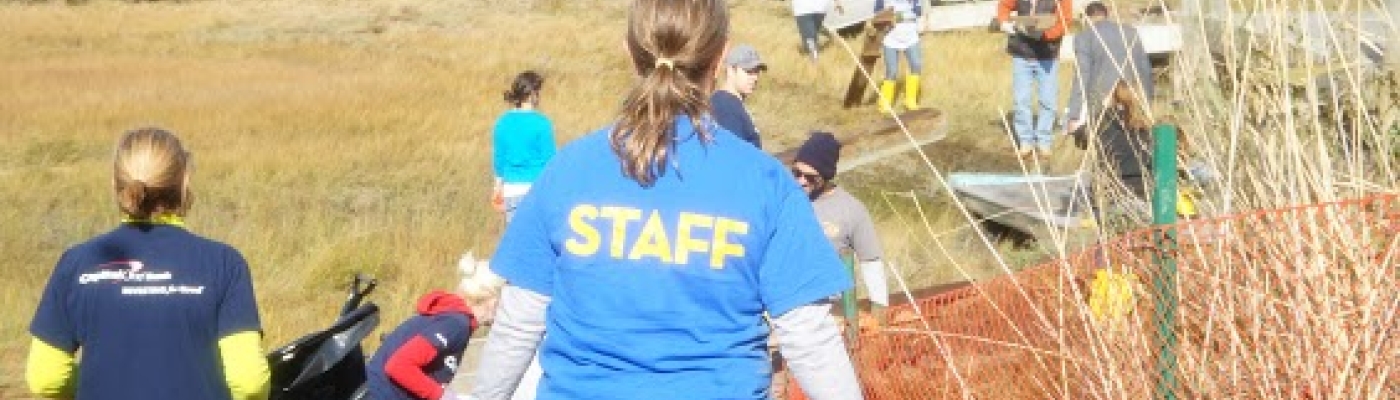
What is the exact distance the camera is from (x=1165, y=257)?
16.0 ft

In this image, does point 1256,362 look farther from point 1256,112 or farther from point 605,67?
point 605,67

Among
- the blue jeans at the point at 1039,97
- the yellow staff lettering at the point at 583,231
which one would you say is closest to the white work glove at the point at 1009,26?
the blue jeans at the point at 1039,97

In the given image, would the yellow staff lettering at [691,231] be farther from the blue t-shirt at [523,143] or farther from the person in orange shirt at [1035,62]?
the person in orange shirt at [1035,62]

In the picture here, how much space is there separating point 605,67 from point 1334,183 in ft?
53.8

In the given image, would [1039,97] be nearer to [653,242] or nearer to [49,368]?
[49,368]

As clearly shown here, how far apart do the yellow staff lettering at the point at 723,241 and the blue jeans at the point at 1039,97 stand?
10437 mm

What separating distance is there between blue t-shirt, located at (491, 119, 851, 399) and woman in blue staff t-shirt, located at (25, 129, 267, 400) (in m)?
1.17

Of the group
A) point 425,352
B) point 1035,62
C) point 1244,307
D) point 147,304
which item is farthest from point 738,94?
point 1035,62

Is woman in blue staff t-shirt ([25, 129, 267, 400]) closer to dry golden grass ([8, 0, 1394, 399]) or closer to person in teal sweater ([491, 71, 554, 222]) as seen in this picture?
dry golden grass ([8, 0, 1394, 399])

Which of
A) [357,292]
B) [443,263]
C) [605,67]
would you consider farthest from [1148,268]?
[605,67]

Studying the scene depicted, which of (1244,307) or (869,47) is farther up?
(1244,307)

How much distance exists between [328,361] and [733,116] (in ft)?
5.02

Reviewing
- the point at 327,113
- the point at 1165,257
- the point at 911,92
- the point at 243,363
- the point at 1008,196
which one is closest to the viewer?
the point at 243,363

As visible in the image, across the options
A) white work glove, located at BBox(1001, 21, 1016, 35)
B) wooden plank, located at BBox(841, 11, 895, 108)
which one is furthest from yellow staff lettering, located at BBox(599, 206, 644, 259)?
wooden plank, located at BBox(841, 11, 895, 108)
